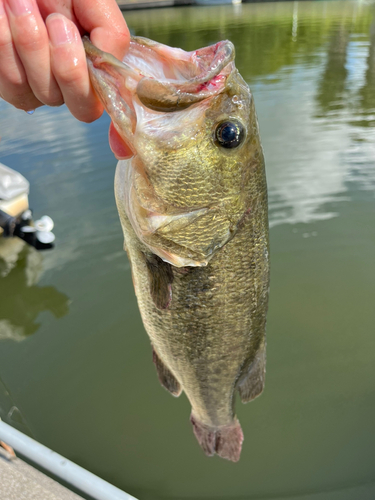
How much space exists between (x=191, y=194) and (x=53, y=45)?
0.60m

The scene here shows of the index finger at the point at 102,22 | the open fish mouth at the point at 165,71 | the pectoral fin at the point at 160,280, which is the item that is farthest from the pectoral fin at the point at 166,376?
the index finger at the point at 102,22

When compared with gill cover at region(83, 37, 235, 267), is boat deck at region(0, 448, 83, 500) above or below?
below

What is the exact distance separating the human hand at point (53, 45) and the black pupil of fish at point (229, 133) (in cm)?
38

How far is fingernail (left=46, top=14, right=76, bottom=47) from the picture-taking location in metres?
0.95

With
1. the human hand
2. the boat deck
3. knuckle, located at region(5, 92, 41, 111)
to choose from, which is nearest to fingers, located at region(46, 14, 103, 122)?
the human hand

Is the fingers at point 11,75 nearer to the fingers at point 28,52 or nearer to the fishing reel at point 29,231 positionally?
the fingers at point 28,52

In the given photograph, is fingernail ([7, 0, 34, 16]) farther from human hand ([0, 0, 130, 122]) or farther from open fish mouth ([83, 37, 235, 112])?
open fish mouth ([83, 37, 235, 112])

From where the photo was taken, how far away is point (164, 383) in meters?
2.09

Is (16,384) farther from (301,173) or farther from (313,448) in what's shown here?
→ (301,173)

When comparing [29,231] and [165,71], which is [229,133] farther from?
[29,231]

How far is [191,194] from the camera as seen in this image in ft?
4.33

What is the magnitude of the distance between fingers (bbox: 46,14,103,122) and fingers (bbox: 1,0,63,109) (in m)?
0.02

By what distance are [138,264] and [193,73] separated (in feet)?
2.53

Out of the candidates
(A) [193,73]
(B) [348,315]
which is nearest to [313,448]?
(B) [348,315]
